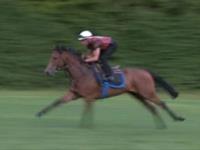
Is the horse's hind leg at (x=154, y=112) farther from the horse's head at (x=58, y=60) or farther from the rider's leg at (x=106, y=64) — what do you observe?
the horse's head at (x=58, y=60)

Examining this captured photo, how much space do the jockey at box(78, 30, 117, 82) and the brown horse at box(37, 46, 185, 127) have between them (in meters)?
0.24

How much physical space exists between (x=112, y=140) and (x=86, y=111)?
1811 mm

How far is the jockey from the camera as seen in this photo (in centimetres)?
1338

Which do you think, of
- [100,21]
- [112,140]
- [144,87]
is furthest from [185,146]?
[100,21]

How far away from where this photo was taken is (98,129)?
13.0 meters

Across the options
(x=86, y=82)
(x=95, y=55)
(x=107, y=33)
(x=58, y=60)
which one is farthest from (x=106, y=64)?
(x=107, y=33)

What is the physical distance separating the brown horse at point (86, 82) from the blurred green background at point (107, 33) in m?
9.13

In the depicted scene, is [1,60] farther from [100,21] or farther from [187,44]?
[187,44]

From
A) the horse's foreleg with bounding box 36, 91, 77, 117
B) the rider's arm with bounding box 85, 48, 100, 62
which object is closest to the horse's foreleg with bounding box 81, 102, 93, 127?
the horse's foreleg with bounding box 36, 91, 77, 117

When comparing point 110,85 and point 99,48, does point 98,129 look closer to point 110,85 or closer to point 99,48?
point 110,85

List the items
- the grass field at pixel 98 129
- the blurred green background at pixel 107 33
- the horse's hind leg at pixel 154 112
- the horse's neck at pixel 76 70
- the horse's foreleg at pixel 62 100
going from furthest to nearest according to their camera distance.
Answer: the blurred green background at pixel 107 33, the horse's hind leg at pixel 154 112, the horse's neck at pixel 76 70, the horse's foreleg at pixel 62 100, the grass field at pixel 98 129

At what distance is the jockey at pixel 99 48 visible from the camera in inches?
527

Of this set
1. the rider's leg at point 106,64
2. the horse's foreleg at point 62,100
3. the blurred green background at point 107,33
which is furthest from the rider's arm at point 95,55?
the blurred green background at point 107,33

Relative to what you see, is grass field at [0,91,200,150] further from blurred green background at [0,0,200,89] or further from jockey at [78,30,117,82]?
blurred green background at [0,0,200,89]
